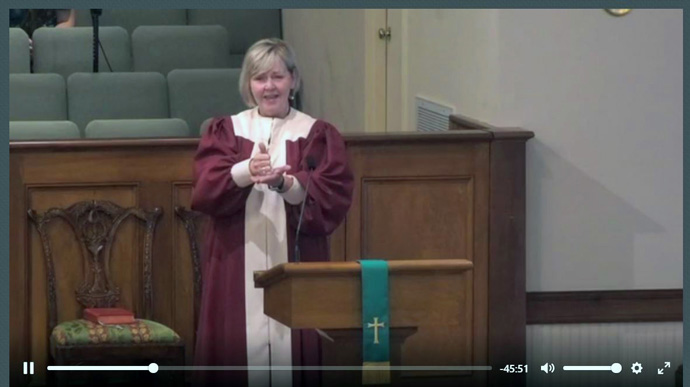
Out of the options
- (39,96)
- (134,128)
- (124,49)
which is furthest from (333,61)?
(134,128)

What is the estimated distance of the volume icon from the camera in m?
4.85

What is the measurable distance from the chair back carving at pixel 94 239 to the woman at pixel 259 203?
2.53 ft

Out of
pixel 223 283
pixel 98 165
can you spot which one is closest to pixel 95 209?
pixel 98 165

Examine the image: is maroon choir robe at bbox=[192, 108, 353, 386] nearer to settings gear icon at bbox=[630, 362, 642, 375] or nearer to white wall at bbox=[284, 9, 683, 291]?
white wall at bbox=[284, 9, 683, 291]

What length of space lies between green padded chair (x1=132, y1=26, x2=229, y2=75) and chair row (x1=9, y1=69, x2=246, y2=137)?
Result: 56cm

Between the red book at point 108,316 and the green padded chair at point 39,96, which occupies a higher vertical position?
the green padded chair at point 39,96

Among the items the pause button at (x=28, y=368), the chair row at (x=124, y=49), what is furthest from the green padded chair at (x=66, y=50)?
the pause button at (x=28, y=368)

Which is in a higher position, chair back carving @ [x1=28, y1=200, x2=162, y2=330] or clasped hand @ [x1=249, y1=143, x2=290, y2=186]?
clasped hand @ [x1=249, y1=143, x2=290, y2=186]

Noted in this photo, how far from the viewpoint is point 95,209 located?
498 cm

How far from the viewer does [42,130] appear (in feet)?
19.4

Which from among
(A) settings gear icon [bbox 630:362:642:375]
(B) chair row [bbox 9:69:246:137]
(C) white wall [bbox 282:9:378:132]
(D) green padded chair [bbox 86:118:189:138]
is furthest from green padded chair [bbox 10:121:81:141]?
(A) settings gear icon [bbox 630:362:642:375]

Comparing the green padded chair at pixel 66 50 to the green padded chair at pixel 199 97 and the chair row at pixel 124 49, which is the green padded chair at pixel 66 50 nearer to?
the chair row at pixel 124 49

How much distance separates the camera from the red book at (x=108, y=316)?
4852mm

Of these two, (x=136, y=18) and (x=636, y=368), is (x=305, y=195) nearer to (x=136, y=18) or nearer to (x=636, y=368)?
(x=636, y=368)
